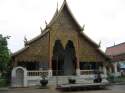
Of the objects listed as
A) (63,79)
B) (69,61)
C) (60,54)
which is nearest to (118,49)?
(69,61)

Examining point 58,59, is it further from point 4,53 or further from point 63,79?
point 4,53

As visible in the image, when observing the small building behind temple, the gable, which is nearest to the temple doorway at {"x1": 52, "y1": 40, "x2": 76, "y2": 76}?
the gable

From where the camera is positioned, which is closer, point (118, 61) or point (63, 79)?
point (63, 79)

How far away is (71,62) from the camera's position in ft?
117

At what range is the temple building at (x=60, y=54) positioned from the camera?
102 feet

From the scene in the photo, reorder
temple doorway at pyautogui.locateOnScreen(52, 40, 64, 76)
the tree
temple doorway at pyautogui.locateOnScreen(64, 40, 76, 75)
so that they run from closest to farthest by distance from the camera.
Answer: the tree < temple doorway at pyautogui.locateOnScreen(52, 40, 64, 76) < temple doorway at pyautogui.locateOnScreen(64, 40, 76, 75)

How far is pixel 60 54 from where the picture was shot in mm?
35094

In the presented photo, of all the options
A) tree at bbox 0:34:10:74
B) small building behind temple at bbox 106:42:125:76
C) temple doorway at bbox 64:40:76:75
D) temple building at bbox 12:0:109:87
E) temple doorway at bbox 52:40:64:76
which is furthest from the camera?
small building behind temple at bbox 106:42:125:76

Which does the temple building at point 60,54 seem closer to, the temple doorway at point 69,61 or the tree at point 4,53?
the temple doorway at point 69,61

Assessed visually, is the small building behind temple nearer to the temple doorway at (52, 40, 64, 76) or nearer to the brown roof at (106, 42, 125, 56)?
the brown roof at (106, 42, 125, 56)

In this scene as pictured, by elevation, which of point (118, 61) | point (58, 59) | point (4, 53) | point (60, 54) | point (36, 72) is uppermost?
point (60, 54)

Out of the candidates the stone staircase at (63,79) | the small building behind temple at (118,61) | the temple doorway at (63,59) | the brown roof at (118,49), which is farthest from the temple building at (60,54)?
the brown roof at (118,49)

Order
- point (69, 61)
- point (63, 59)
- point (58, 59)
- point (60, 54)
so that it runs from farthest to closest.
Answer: point (69, 61) → point (63, 59) → point (60, 54) → point (58, 59)

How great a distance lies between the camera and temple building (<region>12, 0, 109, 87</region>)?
31.1 meters
